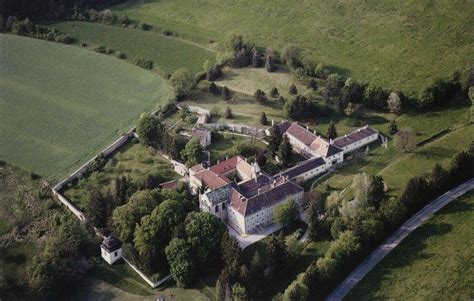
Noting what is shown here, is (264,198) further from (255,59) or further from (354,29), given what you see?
(354,29)

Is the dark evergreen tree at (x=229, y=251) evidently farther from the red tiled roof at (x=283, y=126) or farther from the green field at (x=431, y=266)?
the red tiled roof at (x=283, y=126)

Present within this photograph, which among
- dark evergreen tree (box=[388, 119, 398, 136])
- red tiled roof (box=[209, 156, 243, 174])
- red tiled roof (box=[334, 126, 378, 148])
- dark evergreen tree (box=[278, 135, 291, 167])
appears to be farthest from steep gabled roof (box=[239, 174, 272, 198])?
dark evergreen tree (box=[388, 119, 398, 136])

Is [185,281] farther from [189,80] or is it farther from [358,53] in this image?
[358,53]

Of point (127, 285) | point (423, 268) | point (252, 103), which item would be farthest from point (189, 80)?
point (423, 268)

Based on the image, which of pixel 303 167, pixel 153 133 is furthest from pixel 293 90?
pixel 153 133

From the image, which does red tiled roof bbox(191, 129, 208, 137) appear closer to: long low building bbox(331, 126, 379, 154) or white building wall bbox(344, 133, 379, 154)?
long low building bbox(331, 126, 379, 154)

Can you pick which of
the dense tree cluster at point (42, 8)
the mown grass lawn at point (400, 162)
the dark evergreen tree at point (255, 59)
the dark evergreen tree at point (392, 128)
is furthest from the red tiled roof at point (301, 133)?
the dense tree cluster at point (42, 8)
